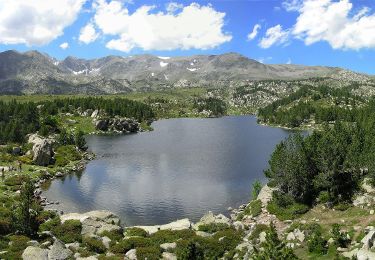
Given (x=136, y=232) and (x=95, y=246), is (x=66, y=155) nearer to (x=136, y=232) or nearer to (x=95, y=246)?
(x=136, y=232)

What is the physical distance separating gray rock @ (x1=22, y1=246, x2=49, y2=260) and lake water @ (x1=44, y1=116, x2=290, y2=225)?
3161cm

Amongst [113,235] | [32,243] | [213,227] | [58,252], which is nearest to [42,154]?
[113,235]

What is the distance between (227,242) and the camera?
61656 mm

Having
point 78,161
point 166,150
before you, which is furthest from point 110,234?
point 166,150

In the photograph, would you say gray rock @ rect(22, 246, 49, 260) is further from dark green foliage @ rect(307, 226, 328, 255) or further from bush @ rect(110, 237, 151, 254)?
dark green foliage @ rect(307, 226, 328, 255)

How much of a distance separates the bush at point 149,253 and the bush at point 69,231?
36.8 feet

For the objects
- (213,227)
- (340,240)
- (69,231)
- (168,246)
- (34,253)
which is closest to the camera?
(34,253)

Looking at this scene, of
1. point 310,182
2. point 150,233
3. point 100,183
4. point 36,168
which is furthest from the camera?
point 36,168

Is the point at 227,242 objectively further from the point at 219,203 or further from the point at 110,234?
the point at 219,203

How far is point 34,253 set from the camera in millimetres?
50656

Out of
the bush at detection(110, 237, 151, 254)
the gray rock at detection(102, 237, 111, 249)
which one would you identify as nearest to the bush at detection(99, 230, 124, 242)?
the gray rock at detection(102, 237, 111, 249)

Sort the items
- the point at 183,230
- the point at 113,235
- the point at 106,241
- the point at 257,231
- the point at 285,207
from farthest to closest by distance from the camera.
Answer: the point at 285,207, the point at 183,230, the point at 113,235, the point at 257,231, the point at 106,241

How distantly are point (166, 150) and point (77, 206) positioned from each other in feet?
276

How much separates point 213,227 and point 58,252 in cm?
2731
